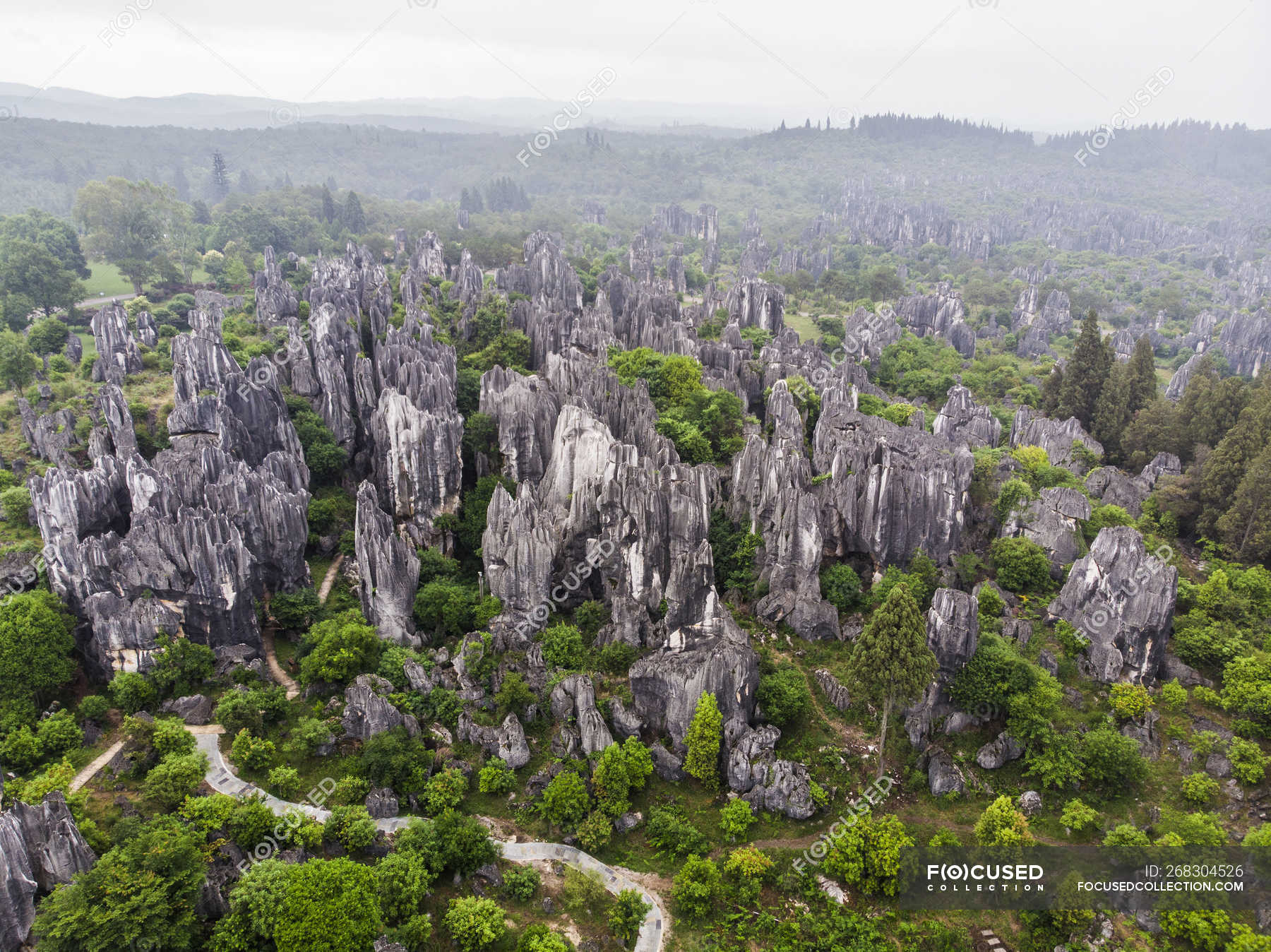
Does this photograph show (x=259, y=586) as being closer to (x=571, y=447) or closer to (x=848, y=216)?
(x=571, y=447)

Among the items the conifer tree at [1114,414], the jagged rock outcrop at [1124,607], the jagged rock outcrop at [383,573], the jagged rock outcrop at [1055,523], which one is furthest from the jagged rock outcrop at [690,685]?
the conifer tree at [1114,414]

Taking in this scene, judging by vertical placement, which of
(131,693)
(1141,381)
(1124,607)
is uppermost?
(1141,381)

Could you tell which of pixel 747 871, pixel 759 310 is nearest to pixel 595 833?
pixel 747 871

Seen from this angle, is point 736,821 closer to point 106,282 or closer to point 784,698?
point 784,698

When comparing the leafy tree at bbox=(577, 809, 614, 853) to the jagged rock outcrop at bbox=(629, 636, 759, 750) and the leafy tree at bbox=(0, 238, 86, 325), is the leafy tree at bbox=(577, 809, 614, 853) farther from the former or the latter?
the leafy tree at bbox=(0, 238, 86, 325)

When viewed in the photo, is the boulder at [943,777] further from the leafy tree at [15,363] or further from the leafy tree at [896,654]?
the leafy tree at [15,363]

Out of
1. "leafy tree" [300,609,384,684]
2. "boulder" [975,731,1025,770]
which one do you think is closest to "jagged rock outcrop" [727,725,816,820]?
"boulder" [975,731,1025,770]
